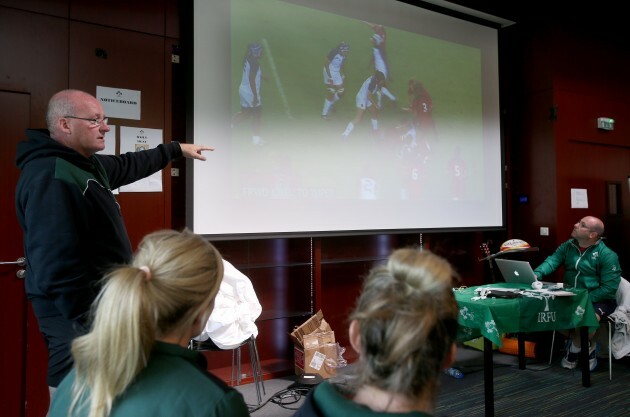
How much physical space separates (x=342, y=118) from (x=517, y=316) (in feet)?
6.54

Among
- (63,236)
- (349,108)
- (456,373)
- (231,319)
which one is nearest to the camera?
(63,236)

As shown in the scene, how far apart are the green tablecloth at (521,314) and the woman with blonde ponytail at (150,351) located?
231cm

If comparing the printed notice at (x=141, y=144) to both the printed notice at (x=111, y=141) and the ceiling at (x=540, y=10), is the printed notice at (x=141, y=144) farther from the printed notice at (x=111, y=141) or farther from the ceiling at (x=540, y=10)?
the ceiling at (x=540, y=10)

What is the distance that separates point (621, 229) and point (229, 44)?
4.50 m

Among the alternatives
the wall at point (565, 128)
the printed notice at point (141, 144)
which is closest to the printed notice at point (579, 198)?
the wall at point (565, 128)

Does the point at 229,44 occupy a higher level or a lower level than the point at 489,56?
lower

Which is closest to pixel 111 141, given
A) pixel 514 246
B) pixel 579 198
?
pixel 514 246

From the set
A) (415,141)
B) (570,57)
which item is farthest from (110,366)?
(570,57)

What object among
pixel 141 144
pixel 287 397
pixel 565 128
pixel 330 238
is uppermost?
pixel 565 128

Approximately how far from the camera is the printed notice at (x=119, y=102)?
3.20 metres

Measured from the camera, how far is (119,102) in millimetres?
3254

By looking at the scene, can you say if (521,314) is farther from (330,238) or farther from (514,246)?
(330,238)

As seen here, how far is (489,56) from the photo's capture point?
4.95 metres

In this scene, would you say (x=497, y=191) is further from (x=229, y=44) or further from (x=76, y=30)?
(x=76, y=30)
